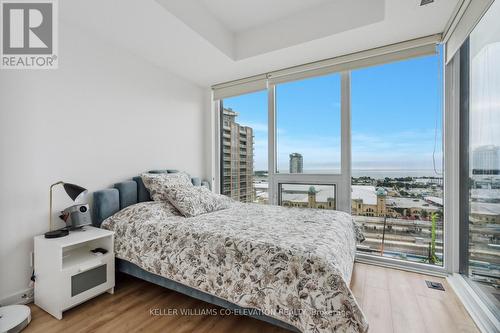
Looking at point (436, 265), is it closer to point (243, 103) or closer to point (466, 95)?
point (466, 95)

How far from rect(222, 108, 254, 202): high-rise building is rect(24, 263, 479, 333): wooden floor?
1.87 metres

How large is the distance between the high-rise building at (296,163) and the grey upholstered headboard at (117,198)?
186 centimetres

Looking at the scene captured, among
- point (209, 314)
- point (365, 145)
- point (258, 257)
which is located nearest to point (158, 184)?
point (209, 314)

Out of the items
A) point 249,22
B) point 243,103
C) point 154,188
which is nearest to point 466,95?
point 249,22

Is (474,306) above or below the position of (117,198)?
→ below

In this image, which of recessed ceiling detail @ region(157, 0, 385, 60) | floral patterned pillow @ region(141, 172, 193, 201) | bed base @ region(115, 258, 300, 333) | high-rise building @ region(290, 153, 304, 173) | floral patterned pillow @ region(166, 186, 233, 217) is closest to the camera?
bed base @ region(115, 258, 300, 333)

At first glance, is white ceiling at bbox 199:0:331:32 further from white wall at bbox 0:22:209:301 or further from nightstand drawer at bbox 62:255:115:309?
nightstand drawer at bbox 62:255:115:309

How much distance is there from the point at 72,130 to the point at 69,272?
4.04 feet

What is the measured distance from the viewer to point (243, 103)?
145 inches

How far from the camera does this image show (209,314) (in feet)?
5.75

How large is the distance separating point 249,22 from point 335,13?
93cm

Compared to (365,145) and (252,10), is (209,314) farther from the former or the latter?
(252,10)

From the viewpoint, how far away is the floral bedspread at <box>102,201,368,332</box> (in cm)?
121

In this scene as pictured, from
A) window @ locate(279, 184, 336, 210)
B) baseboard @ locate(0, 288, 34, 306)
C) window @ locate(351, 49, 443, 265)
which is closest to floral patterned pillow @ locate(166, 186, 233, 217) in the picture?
window @ locate(279, 184, 336, 210)
